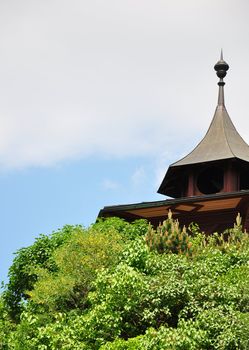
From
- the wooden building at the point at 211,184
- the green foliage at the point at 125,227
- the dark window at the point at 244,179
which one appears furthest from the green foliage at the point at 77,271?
the dark window at the point at 244,179

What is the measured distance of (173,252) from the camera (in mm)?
23484

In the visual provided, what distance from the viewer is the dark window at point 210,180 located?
33.2 m

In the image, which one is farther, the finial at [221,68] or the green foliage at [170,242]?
the finial at [221,68]

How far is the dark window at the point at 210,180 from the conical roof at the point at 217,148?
719 millimetres

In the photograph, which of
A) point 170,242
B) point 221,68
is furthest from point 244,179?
point 170,242

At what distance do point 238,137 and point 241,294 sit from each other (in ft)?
45.9

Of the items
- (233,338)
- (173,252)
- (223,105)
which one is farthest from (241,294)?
(223,105)

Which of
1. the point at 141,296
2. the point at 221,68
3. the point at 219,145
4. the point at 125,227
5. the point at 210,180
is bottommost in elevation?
the point at 141,296

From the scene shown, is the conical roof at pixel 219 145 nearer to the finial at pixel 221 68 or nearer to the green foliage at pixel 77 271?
the finial at pixel 221 68

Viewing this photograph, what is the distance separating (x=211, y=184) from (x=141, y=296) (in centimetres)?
1353

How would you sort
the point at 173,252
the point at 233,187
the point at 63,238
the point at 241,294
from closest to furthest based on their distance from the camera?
the point at 241,294, the point at 173,252, the point at 63,238, the point at 233,187

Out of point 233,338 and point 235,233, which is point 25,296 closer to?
point 235,233

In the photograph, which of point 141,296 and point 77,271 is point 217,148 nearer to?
point 77,271

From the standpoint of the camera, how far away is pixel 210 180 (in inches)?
1319
